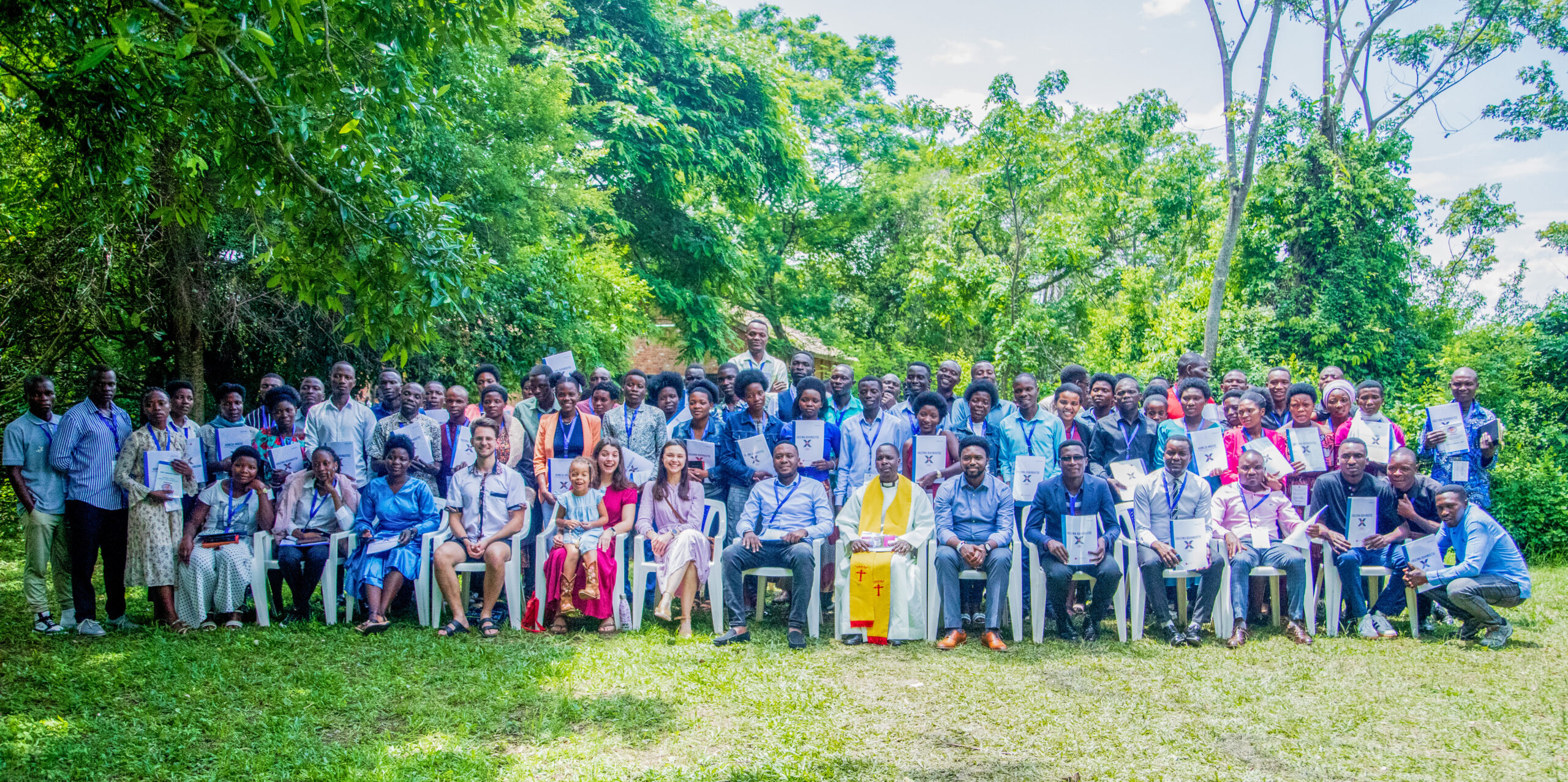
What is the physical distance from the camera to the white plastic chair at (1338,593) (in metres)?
7.43

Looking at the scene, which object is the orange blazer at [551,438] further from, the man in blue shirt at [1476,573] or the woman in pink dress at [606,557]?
the man in blue shirt at [1476,573]

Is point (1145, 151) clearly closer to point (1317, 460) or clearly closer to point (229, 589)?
point (1317, 460)

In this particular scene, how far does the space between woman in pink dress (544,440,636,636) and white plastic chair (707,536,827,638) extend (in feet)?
2.40

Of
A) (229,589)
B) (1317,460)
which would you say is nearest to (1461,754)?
(1317,460)

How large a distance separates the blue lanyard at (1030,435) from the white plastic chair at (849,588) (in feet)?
4.30

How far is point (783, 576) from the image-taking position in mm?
7590

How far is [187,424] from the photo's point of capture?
7984mm

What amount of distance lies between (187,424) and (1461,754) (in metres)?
8.65

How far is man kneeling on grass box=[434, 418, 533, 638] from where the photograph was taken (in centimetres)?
764

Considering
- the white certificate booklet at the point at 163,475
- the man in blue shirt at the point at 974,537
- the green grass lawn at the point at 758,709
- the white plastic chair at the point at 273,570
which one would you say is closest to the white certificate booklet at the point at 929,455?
the man in blue shirt at the point at 974,537

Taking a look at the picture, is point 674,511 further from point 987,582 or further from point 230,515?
point 230,515

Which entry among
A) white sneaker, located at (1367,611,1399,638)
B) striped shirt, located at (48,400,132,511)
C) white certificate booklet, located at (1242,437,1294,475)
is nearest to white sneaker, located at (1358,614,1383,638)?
white sneaker, located at (1367,611,1399,638)

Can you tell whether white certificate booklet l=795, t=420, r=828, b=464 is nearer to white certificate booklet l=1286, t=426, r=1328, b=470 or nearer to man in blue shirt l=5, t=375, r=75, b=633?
white certificate booklet l=1286, t=426, r=1328, b=470

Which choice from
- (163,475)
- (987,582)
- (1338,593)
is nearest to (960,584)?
(987,582)
